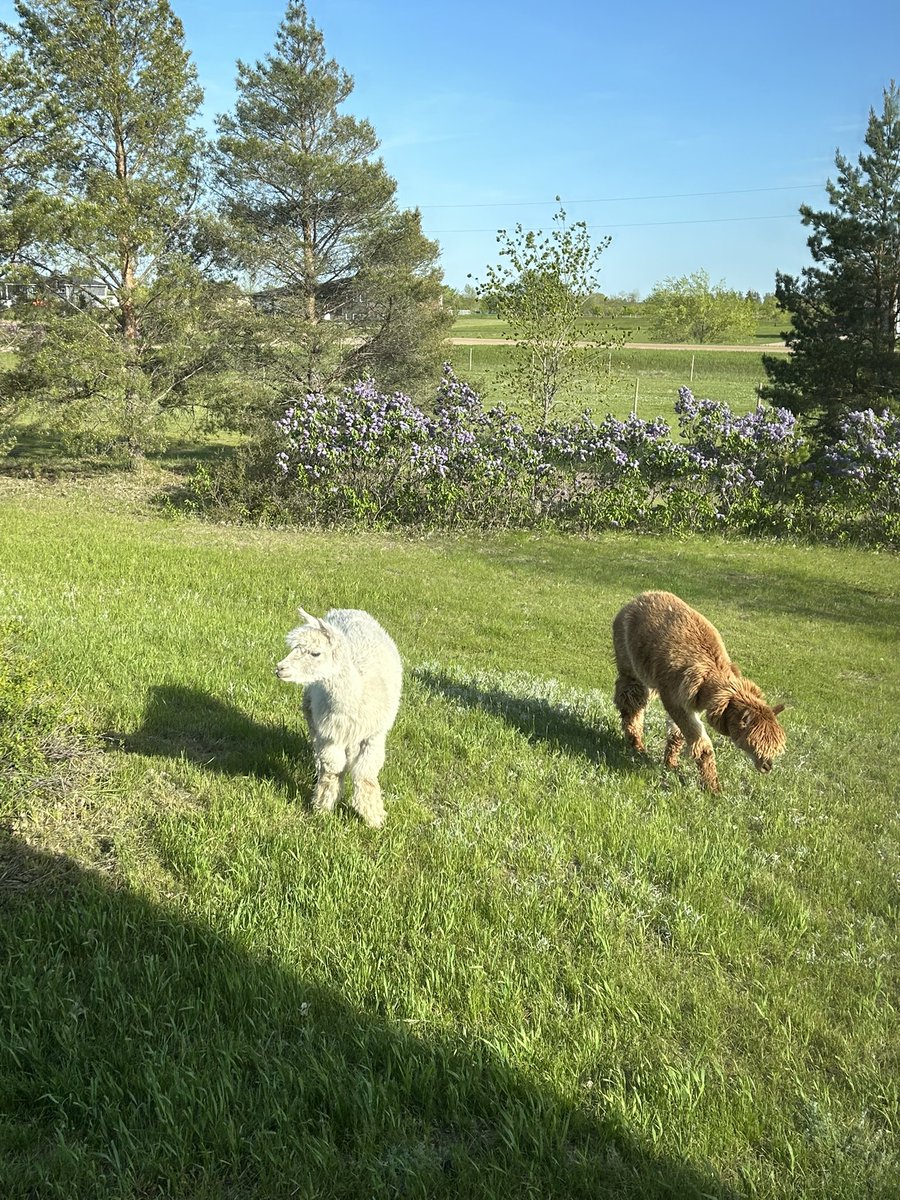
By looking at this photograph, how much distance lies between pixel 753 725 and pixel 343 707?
10.1 ft

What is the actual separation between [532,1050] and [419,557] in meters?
12.7

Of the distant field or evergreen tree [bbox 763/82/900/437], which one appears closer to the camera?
evergreen tree [bbox 763/82/900/437]

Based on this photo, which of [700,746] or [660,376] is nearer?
[700,746]

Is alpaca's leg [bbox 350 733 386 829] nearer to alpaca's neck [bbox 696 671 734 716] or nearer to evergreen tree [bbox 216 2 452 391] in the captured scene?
alpaca's neck [bbox 696 671 734 716]

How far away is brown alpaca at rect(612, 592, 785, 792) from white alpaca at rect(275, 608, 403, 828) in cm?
247

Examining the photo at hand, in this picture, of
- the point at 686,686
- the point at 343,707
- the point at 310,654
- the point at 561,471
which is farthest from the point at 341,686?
the point at 561,471

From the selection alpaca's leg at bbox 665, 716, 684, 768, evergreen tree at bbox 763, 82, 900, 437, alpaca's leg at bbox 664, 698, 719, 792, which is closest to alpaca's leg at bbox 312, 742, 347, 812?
alpaca's leg at bbox 664, 698, 719, 792

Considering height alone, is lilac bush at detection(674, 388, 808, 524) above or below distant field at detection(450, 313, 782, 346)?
below

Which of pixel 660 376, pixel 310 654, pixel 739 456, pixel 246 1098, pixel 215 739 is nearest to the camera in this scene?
pixel 246 1098

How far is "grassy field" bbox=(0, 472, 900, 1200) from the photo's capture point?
2.84 meters

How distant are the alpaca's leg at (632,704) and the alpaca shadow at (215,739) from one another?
2865mm

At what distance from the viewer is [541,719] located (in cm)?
755

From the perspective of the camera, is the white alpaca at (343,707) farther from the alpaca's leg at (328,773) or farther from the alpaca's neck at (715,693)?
the alpaca's neck at (715,693)

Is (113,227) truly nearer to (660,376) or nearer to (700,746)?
(700,746)
